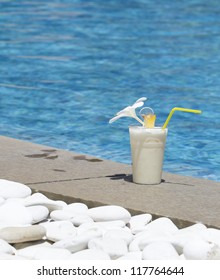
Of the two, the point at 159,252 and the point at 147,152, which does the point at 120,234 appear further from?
the point at 147,152

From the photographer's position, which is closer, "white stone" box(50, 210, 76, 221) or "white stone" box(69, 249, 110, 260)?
"white stone" box(69, 249, 110, 260)

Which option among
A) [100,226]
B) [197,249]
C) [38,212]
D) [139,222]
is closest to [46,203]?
[38,212]

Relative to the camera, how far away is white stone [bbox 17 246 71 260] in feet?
10.7

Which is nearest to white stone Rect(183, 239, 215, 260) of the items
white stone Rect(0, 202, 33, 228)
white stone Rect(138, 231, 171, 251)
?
white stone Rect(138, 231, 171, 251)

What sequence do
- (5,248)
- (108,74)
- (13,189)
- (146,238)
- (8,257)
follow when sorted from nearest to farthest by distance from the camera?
(8,257) → (5,248) → (146,238) → (13,189) → (108,74)

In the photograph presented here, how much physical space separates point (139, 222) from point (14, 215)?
0.52 m

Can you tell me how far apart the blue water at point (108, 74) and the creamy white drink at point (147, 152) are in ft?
4.72

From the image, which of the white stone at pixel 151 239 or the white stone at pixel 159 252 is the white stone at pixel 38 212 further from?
the white stone at pixel 159 252

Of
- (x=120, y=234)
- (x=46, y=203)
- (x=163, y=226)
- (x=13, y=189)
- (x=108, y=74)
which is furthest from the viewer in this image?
(x=108, y=74)

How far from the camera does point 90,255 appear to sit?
324 centimetres

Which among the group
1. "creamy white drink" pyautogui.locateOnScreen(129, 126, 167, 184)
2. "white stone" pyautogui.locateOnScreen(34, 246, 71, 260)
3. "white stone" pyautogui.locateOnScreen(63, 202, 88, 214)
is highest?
"creamy white drink" pyautogui.locateOnScreen(129, 126, 167, 184)

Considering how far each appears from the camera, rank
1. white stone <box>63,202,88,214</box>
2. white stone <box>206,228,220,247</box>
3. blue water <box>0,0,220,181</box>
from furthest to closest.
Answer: blue water <box>0,0,220,181</box> < white stone <box>63,202,88,214</box> < white stone <box>206,228,220,247</box>

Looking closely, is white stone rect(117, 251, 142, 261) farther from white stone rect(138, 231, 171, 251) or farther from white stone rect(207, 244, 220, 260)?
white stone rect(207, 244, 220, 260)

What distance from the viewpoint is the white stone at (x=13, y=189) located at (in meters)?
4.07
